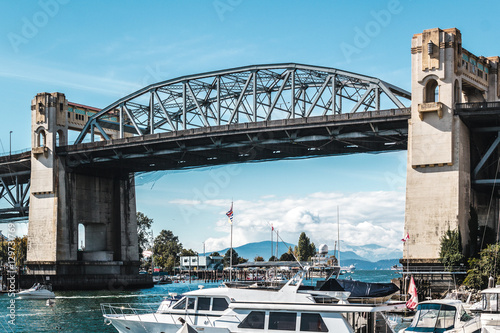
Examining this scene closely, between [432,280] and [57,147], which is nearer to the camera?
[432,280]

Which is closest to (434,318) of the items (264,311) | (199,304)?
(264,311)

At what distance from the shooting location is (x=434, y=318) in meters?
34.4

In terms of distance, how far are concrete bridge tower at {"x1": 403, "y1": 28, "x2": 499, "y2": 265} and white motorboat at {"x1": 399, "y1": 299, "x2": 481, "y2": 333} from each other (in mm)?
29185

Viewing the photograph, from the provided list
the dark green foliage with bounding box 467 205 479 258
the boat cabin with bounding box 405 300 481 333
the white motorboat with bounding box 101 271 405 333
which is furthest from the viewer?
the dark green foliage with bounding box 467 205 479 258

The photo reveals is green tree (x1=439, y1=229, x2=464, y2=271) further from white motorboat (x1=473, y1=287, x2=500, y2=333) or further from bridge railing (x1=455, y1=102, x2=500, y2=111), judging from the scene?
white motorboat (x1=473, y1=287, x2=500, y2=333)

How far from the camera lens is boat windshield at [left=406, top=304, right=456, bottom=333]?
3422 centimetres

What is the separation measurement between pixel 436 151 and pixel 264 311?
3624cm

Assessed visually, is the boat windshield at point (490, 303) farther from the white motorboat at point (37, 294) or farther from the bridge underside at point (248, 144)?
the white motorboat at point (37, 294)

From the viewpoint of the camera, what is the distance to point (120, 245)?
10400 cm

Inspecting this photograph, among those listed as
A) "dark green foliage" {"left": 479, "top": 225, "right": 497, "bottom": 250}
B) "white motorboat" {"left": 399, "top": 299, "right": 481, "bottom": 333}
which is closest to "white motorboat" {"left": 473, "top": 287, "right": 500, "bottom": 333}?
"white motorboat" {"left": 399, "top": 299, "right": 481, "bottom": 333}

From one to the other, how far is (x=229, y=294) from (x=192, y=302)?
2.53m

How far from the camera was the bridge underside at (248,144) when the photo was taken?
7381 cm

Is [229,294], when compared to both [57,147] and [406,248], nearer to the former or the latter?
[406,248]

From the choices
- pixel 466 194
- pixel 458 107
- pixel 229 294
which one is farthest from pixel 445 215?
pixel 229 294
